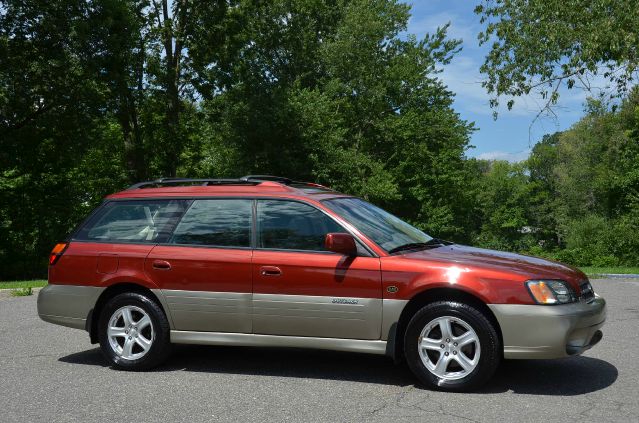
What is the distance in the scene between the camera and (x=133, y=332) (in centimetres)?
656

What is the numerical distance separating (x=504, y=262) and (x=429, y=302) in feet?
2.31

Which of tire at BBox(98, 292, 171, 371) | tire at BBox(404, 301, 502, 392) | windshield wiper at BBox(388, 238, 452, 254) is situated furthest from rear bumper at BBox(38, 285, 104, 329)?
tire at BBox(404, 301, 502, 392)

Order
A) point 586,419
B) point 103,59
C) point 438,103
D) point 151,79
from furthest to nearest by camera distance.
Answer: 1. point 438,103
2. point 151,79
3. point 103,59
4. point 586,419

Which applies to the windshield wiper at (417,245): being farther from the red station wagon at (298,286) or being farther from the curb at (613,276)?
the curb at (613,276)

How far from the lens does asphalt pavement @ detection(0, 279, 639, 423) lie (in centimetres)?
496

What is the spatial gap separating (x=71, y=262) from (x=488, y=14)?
1565cm

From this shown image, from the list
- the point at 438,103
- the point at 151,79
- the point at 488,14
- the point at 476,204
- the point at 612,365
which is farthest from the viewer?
the point at 476,204

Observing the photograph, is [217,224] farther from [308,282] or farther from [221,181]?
[308,282]

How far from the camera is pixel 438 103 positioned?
4594cm

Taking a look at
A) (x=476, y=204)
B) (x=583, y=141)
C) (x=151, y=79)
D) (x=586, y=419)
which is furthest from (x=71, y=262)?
(x=583, y=141)

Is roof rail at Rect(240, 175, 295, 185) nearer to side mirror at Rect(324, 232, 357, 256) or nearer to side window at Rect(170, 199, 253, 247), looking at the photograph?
side window at Rect(170, 199, 253, 247)

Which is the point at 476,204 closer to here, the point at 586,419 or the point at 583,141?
the point at 583,141

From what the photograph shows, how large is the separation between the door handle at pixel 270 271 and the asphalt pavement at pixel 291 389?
3.03 ft

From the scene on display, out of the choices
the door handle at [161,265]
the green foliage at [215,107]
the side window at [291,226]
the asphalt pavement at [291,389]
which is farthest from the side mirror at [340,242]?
the green foliage at [215,107]
